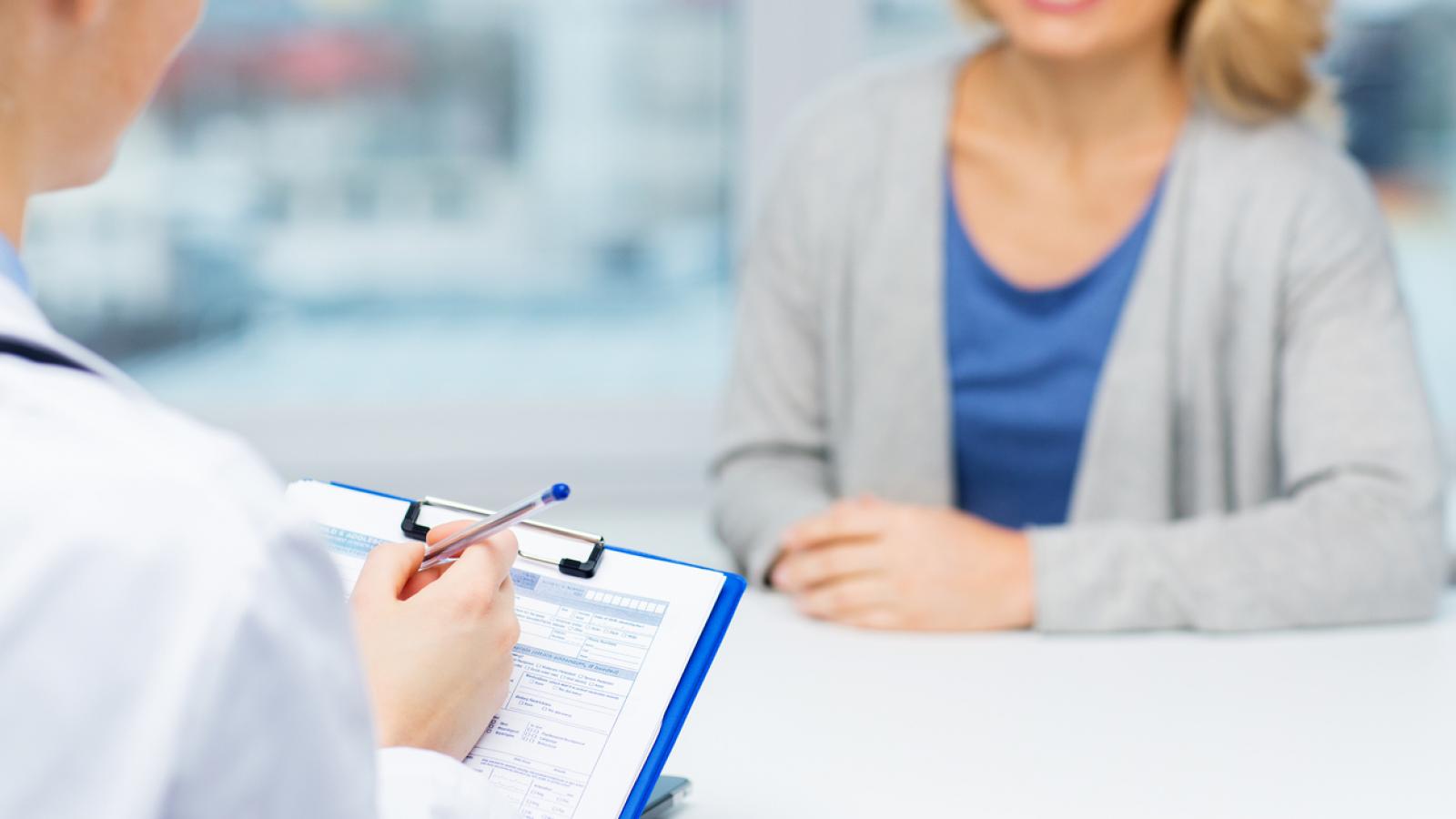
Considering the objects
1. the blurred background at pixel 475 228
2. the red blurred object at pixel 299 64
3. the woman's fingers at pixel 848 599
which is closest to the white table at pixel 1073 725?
the woman's fingers at pixel 848 599

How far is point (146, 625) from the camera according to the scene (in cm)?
41

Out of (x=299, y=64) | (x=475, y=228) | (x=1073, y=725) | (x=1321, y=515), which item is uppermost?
(x=299, y=64)

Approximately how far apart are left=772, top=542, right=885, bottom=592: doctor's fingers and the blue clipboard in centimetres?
44

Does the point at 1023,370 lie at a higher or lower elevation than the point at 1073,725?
higher

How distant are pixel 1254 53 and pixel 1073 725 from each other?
731mm

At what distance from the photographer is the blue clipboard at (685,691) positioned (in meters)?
0.71

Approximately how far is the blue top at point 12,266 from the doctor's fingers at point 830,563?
2.56 ft

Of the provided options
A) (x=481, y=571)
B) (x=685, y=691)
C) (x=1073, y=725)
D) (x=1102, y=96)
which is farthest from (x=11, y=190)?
(x=1102, y=96)

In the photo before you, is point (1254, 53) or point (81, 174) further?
point (1254, 53)

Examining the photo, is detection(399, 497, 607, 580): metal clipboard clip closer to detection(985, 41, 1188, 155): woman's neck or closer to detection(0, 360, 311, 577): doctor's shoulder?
detection(0, 360, 311, 577): doctor's shoulder

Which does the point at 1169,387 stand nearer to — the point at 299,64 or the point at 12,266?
the point at 12,266

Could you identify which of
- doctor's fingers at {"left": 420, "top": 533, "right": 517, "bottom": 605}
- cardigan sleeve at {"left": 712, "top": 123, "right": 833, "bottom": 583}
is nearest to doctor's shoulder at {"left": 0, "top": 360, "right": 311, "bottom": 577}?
doctor's fingers at {"left": 420, "top": 533, "right": 517, "bottom": 605}

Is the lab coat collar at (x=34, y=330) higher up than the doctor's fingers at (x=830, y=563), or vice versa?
the lab coat collar at (x=34, y=330)

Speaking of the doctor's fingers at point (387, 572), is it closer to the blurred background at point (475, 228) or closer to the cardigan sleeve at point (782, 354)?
the cardigan sleeve at point (782, 354)
